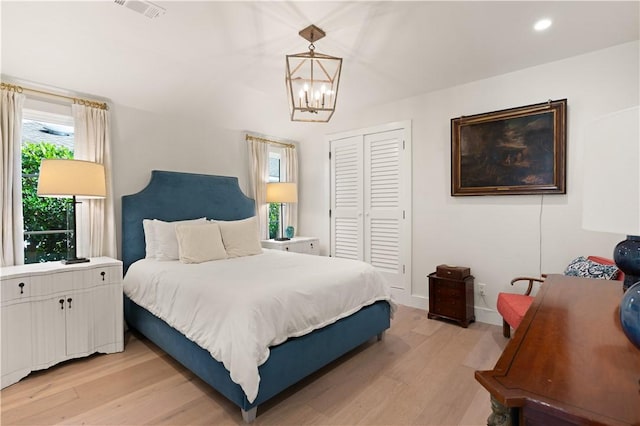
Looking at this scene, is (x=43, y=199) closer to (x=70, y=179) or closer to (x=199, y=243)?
(x=70, y=179)

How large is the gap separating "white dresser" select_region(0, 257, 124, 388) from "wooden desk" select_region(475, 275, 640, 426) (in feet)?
10.0

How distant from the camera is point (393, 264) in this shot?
167 inches

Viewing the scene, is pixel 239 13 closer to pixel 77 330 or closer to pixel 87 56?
pixel 87 56

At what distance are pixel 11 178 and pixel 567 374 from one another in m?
3.84

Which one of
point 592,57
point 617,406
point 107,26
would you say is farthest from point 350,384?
point 592,57

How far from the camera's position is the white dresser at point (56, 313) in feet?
7.60

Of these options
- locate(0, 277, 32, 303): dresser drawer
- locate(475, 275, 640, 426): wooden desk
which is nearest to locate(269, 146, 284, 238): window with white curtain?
locate(0, 277, 32, 303): dresser drawer

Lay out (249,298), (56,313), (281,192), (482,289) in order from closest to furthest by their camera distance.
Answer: (249,298), (56,313), (482,289), (281,192)

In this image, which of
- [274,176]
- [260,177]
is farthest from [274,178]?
[260,177]

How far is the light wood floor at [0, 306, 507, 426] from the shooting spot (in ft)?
6.38

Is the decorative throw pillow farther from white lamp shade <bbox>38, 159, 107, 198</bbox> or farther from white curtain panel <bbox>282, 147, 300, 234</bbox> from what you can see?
white lamp shade <bbox>38, 159, 107, 198</bbox>

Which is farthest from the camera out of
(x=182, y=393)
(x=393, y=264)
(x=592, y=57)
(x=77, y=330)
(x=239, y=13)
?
(x=393, y=264)

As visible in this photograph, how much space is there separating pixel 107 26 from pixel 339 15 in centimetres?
183

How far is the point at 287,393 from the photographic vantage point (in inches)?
87.0
